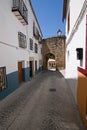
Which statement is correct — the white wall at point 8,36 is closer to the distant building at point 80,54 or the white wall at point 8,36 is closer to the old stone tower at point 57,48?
the distant building at point 80,54

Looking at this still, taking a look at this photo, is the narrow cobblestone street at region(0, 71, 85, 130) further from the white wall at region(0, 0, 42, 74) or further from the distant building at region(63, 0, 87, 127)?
the white wall at region(0, 0, 42, 74)

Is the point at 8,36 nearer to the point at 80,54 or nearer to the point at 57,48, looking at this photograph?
the point at 80,54

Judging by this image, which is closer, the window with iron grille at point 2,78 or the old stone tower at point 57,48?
the window with iron grille at point 2,78

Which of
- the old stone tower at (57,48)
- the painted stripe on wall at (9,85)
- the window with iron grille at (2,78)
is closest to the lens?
the window with iron grille at (2,78)

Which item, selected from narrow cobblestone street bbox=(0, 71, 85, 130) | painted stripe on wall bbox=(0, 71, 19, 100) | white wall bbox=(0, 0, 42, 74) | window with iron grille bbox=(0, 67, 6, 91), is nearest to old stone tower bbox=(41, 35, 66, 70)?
white wall bbox=(0, 0, 42, 74)

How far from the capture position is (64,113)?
16.6 feet

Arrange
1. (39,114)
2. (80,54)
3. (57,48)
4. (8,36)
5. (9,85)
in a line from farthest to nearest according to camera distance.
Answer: (57,48)
(9,85)
(8,36)
(39,114)
(80,54)

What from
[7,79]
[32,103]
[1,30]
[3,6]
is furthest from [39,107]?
[3,6]

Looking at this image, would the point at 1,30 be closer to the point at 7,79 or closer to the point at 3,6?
the point at 3,6

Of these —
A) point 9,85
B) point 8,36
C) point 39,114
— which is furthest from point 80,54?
point 9,85

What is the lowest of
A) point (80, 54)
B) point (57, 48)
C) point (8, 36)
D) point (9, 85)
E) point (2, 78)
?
point (9, 85)

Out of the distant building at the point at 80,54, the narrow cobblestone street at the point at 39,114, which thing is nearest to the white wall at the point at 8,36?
the narrow cobblestone street at the point at 39,114

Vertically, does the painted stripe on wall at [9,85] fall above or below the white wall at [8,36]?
below

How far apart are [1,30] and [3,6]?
1.35 metres
